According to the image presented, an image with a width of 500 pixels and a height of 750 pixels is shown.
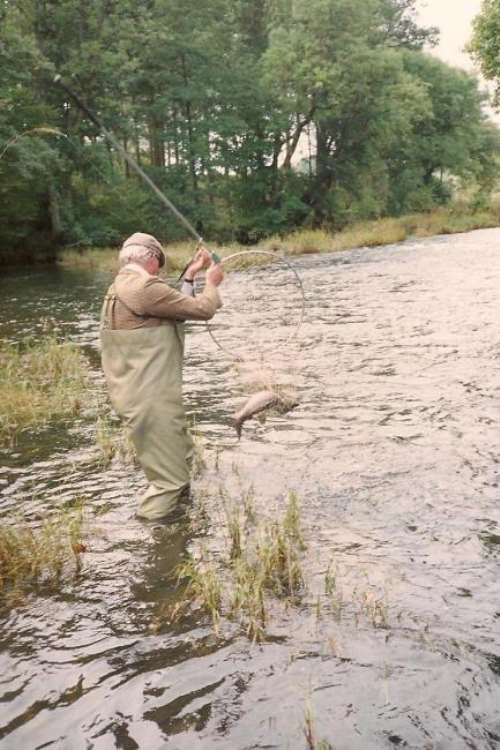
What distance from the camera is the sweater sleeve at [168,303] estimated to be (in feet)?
16.5

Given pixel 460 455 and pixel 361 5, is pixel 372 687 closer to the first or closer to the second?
pixel 460 455

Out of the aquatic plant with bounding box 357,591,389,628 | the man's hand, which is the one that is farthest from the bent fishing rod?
the aquatic plant with bounding box 357,591,389,628

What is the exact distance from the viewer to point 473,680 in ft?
11.0

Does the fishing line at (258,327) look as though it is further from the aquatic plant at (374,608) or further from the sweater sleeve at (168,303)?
the aquatic plant at (374,608)

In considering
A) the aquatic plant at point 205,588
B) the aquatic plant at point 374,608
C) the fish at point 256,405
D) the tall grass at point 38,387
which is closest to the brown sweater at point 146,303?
the fish at point 256,405

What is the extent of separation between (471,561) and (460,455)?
6.53 ft

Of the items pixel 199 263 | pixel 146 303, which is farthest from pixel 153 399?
pixel 199 263

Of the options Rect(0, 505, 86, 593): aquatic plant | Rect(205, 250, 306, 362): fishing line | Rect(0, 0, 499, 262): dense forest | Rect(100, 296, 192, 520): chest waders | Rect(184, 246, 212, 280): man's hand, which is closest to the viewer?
Rect(0, 505, 86, 593): aquatic plant

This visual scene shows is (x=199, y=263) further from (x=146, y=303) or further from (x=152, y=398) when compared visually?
(x=152, y=398)

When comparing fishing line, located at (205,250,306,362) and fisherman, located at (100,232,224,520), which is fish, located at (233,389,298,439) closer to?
fisherman, located at (100,232,224,520)

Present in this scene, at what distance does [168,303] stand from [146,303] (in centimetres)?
15

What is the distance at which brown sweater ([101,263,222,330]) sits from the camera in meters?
5.04

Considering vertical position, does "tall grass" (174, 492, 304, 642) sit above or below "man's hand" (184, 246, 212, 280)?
below

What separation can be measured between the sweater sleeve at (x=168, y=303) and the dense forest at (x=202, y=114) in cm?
2034
